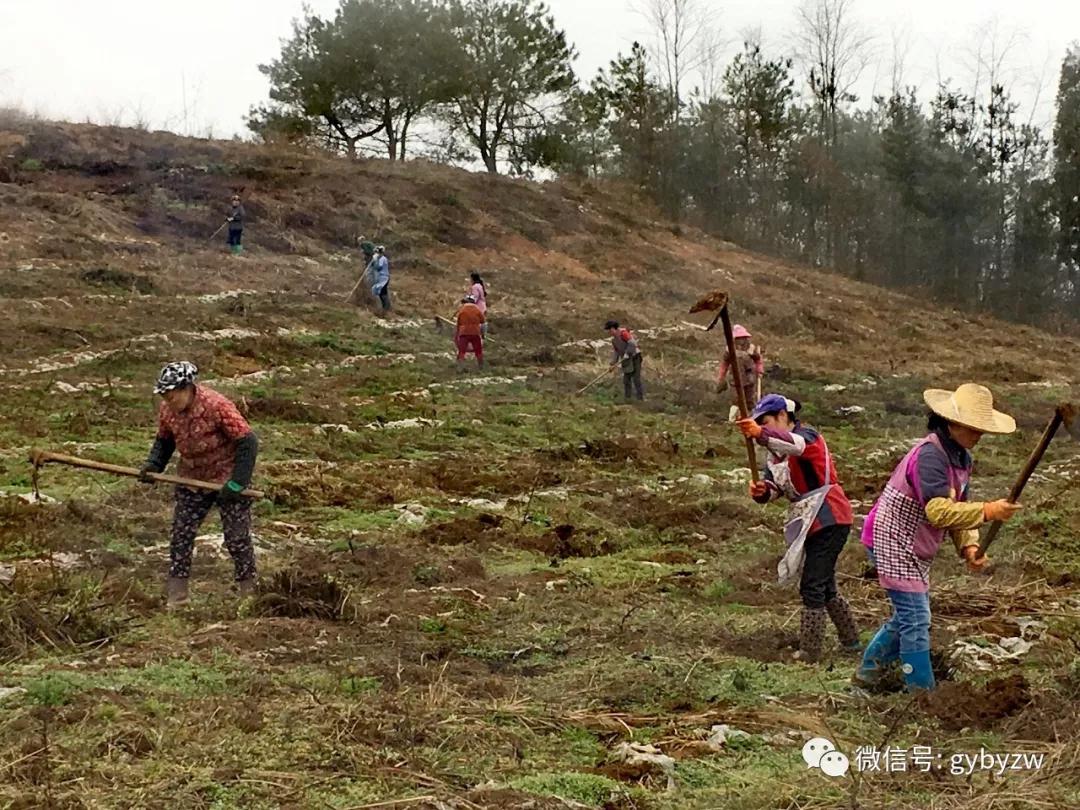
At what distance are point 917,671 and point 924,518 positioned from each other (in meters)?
0.67

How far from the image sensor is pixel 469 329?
1830cm

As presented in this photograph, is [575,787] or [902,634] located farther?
[902,634]

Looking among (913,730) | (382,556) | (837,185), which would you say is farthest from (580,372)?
(837,185)

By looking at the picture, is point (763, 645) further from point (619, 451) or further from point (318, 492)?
point (619, 451)

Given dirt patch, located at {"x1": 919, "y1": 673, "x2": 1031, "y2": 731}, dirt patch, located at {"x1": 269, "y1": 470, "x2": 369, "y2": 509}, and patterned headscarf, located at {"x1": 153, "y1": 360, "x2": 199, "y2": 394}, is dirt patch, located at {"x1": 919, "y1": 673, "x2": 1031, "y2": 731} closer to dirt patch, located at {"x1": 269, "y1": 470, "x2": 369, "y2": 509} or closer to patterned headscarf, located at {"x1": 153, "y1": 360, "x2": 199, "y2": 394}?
patterned headscarf, located at {"x1": 153, "y1": 360, "x2": 199, "y2": 394}

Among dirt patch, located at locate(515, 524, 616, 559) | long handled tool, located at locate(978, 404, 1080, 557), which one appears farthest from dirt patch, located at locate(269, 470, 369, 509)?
long handled tool, located at locate(978, 404, 1080, 557)

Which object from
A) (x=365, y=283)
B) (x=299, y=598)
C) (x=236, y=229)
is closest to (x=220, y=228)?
(x=236, y=229)

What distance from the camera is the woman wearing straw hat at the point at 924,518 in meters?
4.87

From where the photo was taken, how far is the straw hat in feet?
15.9

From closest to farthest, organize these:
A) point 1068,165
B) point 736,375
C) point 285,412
Result: point 736,375 < point 285,412 < point 1068,165

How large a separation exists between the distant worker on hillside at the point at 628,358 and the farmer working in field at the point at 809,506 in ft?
36.5

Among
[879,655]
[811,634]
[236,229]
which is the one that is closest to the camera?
[879,655]

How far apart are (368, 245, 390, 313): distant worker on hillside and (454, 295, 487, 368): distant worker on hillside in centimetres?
322

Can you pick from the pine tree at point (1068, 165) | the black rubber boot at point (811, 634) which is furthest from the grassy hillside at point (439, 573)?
the pine tree at point (1068, 165)
